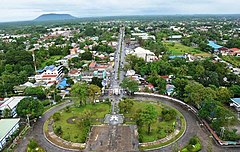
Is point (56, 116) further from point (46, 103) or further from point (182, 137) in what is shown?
point (182, 137)

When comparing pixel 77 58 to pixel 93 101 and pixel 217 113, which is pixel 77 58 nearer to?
pixel 93 101

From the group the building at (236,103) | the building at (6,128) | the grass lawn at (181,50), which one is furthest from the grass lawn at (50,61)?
the building at (236,103)

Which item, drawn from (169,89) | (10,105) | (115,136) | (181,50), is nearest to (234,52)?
(181,50)

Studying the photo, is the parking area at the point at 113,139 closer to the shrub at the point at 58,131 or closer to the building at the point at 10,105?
the shrub at the point at 58,131

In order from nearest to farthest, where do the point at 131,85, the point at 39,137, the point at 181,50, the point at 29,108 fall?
the point at 39,137 < the point at 29,108 < the point at 131,85 < the point at 181,50

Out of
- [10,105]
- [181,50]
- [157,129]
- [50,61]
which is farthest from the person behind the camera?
[181,50]

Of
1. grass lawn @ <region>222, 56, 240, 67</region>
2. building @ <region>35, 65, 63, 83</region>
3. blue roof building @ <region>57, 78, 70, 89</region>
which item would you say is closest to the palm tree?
blue roof building @ <region>57, 78, 70, 89</region>
